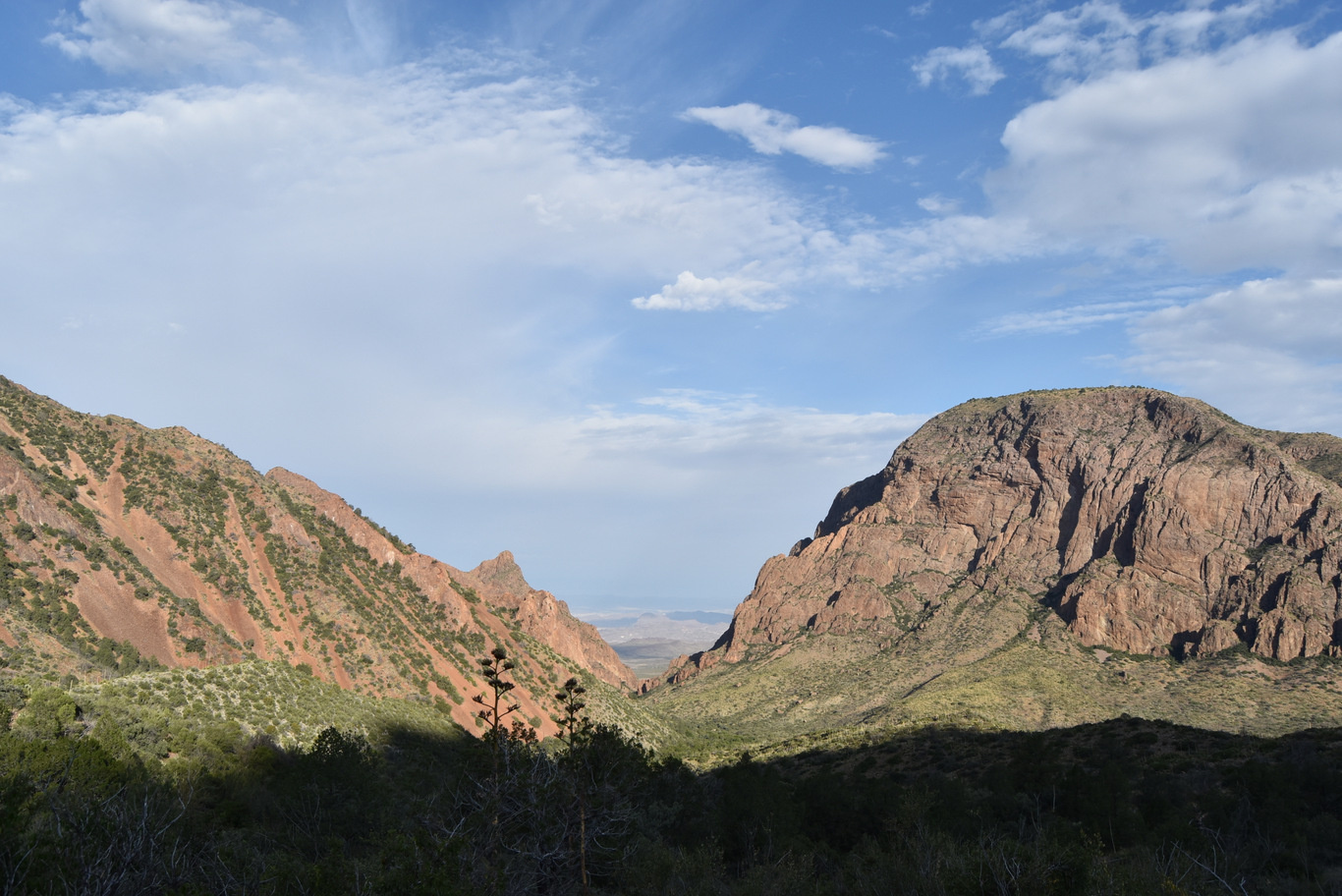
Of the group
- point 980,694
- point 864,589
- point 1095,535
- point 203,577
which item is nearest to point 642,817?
point 203,577

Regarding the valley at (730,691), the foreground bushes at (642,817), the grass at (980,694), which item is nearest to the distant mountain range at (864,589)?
the valley at (730,691)

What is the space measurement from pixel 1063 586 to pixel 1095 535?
50.6 ft

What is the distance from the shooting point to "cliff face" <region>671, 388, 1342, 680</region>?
124 metres

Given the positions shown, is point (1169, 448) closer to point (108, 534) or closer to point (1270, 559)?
point (1270, 559)

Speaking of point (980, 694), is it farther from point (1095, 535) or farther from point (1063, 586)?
point (1095, 535)

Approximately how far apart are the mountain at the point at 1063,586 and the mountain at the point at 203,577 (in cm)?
5138

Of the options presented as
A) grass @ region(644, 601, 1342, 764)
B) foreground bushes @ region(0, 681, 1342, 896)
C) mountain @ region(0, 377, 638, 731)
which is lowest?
grass @ region(644, 601, 1342, 764)

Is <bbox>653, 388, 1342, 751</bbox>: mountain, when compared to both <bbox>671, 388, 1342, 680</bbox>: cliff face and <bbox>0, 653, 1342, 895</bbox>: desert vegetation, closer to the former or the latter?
<bbox>671, 388, 1342, 680</bbox>: cliff face

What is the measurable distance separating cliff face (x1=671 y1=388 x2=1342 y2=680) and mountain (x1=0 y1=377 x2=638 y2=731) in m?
81.8

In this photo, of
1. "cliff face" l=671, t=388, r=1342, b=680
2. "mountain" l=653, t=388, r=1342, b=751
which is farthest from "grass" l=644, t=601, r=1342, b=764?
"cliff face" l=671, t=388, r=1342, b=680

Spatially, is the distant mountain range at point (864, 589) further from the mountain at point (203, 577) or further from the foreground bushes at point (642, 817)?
the foreground bushes at point (642, 817)

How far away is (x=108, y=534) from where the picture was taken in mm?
59188

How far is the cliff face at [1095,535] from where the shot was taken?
408 ft

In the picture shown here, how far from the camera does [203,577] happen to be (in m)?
63.6
